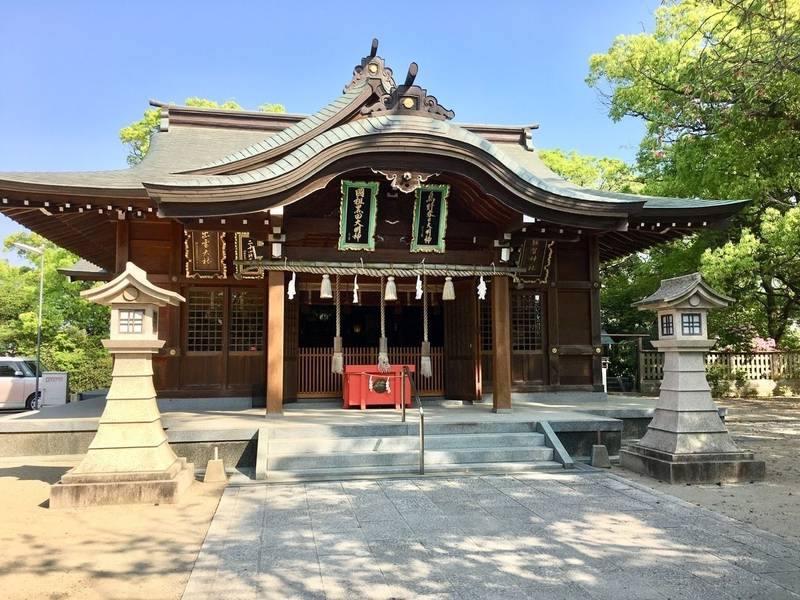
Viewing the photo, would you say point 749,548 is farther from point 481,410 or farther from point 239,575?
point 481,410

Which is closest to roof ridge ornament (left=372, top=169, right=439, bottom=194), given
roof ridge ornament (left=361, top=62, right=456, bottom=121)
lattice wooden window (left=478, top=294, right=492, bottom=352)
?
roof ridge ornament (left=361, top=62, right=456, bottom=121)

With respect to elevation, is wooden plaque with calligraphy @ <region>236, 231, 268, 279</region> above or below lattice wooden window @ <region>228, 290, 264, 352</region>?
above

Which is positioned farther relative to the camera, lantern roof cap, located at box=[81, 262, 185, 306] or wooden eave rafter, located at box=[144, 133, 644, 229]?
wooden eave rafter, located at box=[144, 133, 644, 229]

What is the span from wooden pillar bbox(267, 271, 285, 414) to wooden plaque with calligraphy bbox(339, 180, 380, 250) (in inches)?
49.2

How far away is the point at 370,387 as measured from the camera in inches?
429

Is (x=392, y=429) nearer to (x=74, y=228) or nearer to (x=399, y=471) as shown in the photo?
(x=399, y=471)

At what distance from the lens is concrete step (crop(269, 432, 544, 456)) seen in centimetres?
779

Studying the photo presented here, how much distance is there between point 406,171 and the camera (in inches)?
A: 347

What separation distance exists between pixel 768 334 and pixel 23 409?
26.3m

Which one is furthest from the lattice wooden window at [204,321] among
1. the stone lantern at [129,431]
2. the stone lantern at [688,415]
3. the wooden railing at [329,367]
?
the stone lantern at [688,415]

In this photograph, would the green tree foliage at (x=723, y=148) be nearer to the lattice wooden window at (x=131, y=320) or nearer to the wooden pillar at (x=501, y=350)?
the wooden pillar at (x=501, y=350)

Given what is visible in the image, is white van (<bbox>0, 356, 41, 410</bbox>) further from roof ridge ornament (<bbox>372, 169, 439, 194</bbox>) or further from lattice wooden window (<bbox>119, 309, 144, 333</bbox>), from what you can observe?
roof ridge ornament (<bbox>372, 169, 439, 194</bbox>)

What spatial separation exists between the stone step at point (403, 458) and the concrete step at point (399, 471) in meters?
0.11

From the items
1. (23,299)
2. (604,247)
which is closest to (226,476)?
(604,247)
